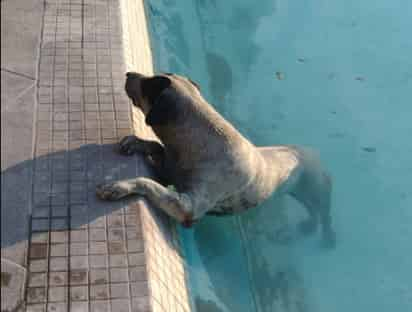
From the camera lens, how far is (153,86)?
4969mm

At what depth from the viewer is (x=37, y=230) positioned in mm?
4141

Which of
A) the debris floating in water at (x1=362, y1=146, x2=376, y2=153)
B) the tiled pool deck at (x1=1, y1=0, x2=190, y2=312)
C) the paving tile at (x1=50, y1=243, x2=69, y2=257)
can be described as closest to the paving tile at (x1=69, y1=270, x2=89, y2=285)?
the tiled pool deck at (x1=1, y1=0, x2=190, y2=312)

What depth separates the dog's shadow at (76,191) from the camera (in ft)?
13.8

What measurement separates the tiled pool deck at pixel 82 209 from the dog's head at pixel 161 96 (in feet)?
1.25

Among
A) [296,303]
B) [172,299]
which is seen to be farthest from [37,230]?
[296,303]

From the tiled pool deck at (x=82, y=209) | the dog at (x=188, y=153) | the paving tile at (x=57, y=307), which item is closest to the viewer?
the paving tile at (x=57, y=307)

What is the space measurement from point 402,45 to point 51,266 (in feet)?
25.0

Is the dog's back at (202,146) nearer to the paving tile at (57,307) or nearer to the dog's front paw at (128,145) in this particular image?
the dog's front paw at (128,145)

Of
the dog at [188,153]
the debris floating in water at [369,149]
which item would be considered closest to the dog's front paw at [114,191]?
the dog at [188,153]

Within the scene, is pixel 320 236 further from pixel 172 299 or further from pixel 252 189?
pixel 172 299

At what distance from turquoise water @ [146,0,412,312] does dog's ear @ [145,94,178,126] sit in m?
1.36

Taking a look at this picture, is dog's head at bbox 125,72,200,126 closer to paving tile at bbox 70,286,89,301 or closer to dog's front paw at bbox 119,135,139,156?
dog's front paw at bbox 119,135,139,156

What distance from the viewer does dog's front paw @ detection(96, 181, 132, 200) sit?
4.43 meters

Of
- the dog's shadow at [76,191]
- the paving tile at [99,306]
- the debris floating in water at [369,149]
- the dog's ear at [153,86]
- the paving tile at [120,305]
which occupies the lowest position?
the debris floating in water at [369,149]
